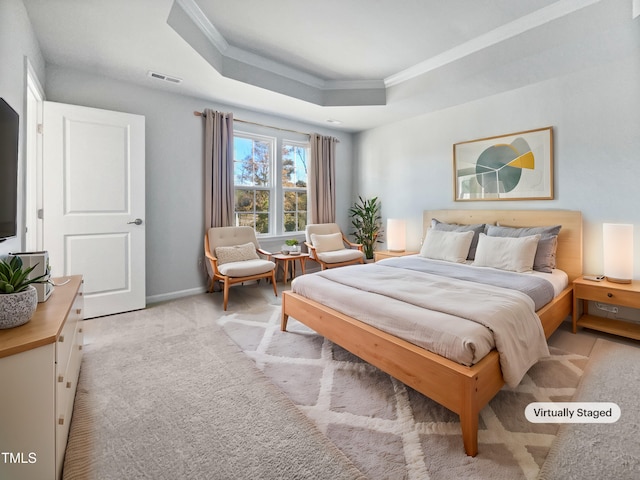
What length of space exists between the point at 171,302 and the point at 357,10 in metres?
3.58

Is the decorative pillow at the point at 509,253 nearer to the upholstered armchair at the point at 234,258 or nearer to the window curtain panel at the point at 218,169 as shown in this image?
the upholstered armchair at the point at 234,258

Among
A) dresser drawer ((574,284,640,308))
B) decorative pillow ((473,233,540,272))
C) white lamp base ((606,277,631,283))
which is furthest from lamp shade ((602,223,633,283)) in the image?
decorative pillow ((473,233,540,272))

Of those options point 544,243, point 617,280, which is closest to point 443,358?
point 544,243

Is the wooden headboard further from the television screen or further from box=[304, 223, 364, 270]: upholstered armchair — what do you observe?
the television screen

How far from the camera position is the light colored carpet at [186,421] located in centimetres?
129

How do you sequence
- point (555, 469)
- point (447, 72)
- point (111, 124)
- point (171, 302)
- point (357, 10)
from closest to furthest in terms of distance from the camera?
point (555, 469)
point (357, 10)
point (111, 124)
point (447, 72)
point (171, 302)

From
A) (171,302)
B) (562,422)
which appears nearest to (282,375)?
(562,422)

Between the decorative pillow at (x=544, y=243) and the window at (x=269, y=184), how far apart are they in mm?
3095

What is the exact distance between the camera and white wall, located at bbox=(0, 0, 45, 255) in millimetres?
1788

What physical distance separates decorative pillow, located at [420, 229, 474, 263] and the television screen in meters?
3.58

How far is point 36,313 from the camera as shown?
1452mm

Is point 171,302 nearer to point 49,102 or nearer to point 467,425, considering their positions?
point 49,102

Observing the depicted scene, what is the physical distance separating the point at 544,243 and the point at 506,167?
3.58 feet

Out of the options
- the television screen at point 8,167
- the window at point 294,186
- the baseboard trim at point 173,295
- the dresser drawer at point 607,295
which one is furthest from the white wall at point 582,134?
the television screen at point 8,167
